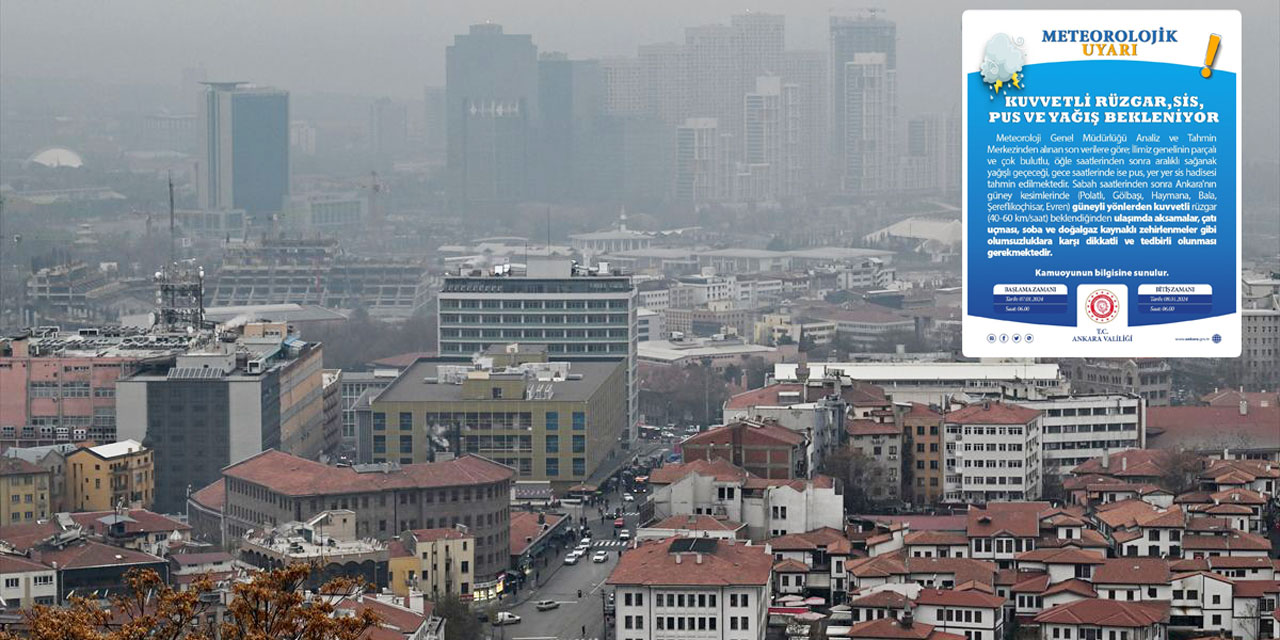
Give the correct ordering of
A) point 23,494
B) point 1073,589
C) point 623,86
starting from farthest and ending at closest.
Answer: point 623,86
point 23,494
point 1073,589

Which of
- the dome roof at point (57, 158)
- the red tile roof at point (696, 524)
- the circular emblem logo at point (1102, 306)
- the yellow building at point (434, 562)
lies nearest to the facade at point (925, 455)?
the red tile roof at point (696, 524)

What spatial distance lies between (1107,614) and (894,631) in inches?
36.3

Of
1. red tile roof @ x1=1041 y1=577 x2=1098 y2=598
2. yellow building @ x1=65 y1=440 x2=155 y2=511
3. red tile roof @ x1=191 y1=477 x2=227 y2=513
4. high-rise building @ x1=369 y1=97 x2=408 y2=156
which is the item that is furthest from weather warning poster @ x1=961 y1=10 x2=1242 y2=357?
high-rise building @ x1=369 y1=97 x2=408 y2=156

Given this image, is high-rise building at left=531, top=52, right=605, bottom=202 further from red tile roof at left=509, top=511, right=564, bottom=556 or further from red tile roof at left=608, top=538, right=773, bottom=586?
red tile roof at left=608, top=538, right=773, bottom=586

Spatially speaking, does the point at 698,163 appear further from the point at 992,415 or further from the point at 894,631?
the point at 894,631

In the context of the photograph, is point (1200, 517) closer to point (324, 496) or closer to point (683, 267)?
point (324, 496)

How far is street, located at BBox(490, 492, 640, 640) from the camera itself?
12.1 m

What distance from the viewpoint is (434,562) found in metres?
13.0

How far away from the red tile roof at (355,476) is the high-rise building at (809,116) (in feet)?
146

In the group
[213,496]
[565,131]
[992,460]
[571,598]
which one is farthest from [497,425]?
[565,131]

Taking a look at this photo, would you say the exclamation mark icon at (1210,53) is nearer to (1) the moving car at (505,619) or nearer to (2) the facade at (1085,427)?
(1) the moving car at (505,619)

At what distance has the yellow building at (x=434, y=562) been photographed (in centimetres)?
1283

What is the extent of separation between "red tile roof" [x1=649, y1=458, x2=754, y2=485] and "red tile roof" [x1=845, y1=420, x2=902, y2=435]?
6.03ft

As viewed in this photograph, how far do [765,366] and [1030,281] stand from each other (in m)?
21.4
